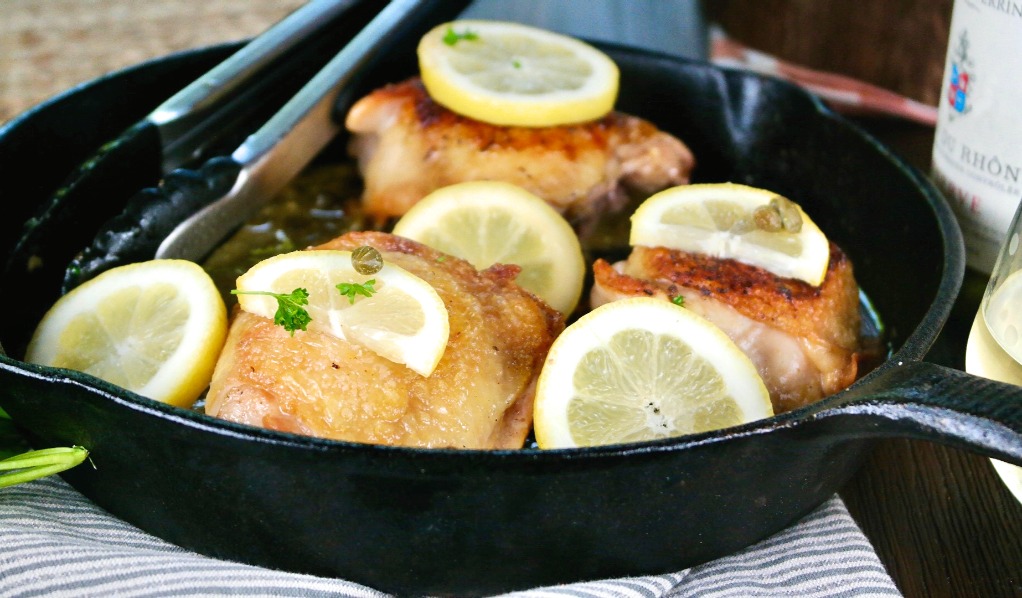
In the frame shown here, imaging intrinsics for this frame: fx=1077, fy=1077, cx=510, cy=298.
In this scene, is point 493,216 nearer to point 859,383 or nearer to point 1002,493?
point 859,383

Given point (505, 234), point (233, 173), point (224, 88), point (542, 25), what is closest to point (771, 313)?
point (505, 234)

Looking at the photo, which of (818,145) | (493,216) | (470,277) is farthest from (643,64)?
(470,277)

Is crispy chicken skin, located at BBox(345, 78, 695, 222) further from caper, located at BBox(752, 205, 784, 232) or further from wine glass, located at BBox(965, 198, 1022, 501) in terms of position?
wine glass, located at BBox(965, 198, 1022, 501)

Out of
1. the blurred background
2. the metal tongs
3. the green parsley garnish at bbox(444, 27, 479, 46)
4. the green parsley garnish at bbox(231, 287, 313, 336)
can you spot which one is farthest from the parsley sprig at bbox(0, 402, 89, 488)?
the blurred background

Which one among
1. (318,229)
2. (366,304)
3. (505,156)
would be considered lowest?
(318,229)

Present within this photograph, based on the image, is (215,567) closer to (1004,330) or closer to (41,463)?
(41,463)

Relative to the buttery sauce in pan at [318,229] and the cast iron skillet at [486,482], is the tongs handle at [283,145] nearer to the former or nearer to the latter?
the buttery sauce in pan at [318,229]
